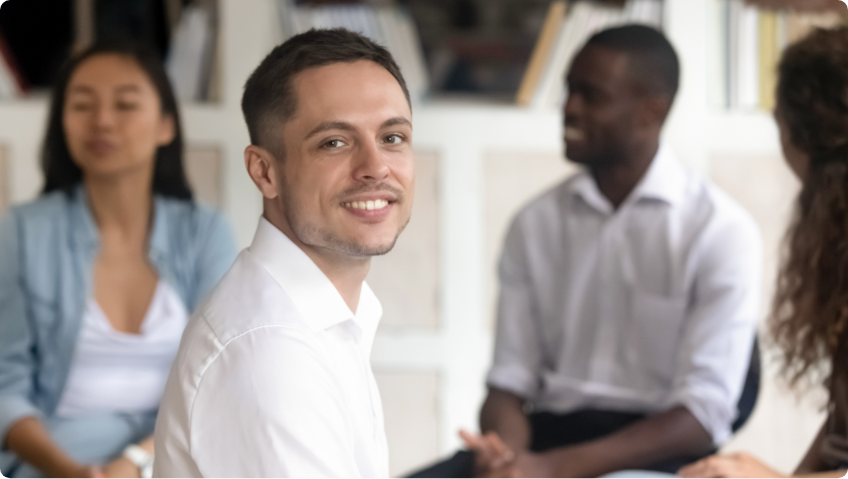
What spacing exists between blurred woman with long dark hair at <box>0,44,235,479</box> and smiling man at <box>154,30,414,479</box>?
0.82m

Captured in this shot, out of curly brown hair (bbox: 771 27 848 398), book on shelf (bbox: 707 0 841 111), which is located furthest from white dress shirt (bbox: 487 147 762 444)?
book on shelf (bbox: 707 0 841 111)

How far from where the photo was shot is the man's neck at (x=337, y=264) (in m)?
0.96

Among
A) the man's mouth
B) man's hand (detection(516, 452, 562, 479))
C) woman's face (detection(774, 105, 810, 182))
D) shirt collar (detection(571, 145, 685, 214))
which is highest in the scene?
the man's mouth

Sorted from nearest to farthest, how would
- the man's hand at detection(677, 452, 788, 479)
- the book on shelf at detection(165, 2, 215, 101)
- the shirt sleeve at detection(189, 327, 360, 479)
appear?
the shirt sleeve at detection(189, 327, 360, 479) → the man's hand at detection(677, 452, 788, 479) → the book on shelf at detection(165, 2, 215, 101)

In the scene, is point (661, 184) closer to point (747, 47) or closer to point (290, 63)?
point (747, 47)

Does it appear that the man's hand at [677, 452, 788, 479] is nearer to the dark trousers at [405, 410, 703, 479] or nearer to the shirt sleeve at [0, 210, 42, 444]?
the dark trousers at [405, 410, 703, 479]

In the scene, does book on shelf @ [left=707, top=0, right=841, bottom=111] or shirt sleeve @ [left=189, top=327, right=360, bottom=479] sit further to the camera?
book on shelf @ [left=707, top=0, right=841, bottom=111]

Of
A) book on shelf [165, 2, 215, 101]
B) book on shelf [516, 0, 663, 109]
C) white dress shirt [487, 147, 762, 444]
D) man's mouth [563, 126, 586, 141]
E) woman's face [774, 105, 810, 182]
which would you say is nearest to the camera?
woman's face [774, 105, 810, 182]

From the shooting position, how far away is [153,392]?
1646mm

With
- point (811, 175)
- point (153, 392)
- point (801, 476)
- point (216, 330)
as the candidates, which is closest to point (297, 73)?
point (216, 330)

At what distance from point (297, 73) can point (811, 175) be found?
111cm

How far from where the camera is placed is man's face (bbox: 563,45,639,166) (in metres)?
1.68

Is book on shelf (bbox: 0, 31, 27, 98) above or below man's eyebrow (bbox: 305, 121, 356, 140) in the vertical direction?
above

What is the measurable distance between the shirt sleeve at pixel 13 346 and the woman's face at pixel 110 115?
259 millimetres
